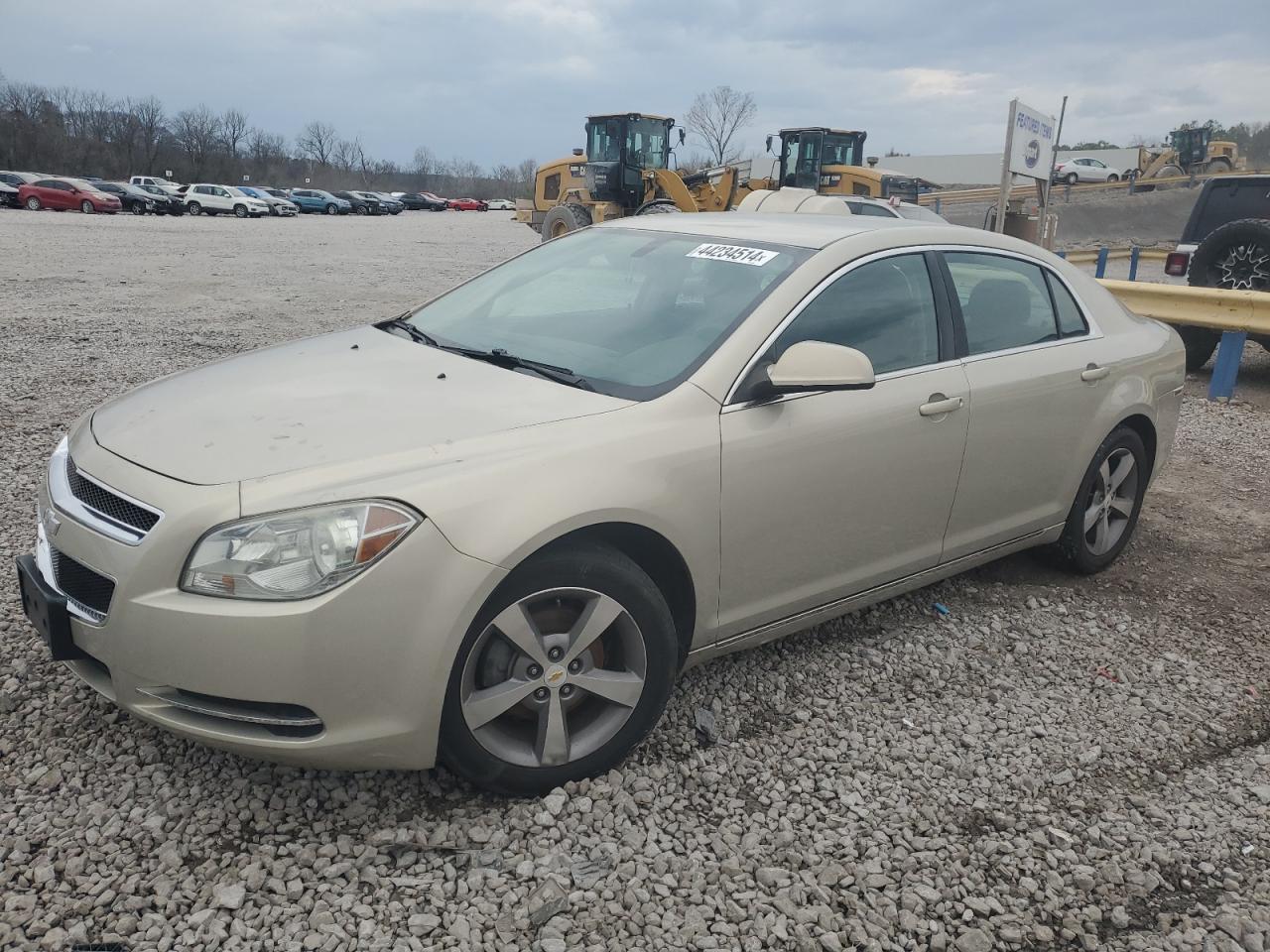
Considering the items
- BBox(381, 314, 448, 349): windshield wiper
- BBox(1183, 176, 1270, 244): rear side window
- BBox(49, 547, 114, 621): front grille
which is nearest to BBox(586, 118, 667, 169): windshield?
BBox(1183, 176, 1270, 244): rear side window

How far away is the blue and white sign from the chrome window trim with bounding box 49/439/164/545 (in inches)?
530

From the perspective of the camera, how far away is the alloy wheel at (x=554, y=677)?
105 inches

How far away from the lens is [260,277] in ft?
53.5

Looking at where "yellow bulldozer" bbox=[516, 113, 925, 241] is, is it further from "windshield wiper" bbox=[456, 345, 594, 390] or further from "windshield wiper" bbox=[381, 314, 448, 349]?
"windshield wiper" bbox=[456, 345, 594, 390]

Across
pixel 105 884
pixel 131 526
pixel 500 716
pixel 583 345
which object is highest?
pixel 583 345

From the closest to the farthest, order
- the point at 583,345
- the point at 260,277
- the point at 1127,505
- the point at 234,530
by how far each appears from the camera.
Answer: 1. the point at 234,530
2. the point at 583,345
3. the point at 1127,505
4. the point at 260,277

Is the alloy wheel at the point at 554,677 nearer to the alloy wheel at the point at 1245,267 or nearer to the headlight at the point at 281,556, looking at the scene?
the headlight at the point at 281,556

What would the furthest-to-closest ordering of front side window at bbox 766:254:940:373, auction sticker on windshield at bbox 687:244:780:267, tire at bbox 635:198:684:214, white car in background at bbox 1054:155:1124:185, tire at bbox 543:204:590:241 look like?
white car in background at bbox 1054:155:1124:185 → tire at bbox 543:204:590:241 → tire at bbox 635:198:684:214 → auction sticker on windshield at bbox 687:244:780:267 → front side window at bbox 766:254:940:373

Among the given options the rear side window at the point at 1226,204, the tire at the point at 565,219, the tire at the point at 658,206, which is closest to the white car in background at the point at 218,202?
the tire at the point at 565,219

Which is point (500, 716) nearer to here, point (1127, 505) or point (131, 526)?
point (131, 526)

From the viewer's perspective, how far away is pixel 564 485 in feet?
8.81

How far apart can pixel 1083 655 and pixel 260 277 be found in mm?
15102

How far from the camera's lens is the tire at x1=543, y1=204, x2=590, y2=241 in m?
18.8

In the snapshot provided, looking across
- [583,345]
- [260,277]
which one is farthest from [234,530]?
[260,277]
